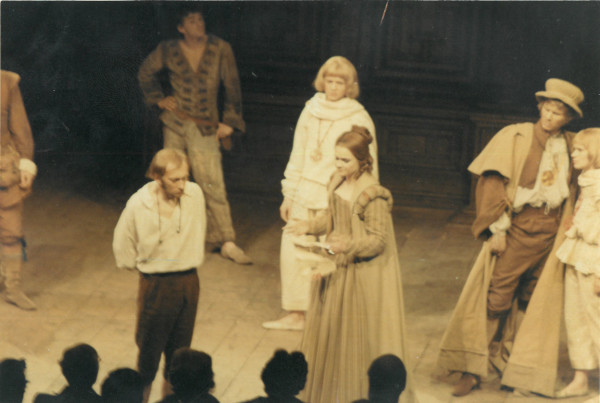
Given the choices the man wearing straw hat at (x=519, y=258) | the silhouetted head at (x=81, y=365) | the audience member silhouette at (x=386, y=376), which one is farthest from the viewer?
the man wearing straw hat at (x=519, y=258)

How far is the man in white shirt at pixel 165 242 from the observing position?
7.35 m

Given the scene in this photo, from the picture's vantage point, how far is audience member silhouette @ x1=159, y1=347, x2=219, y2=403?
700 centimetres

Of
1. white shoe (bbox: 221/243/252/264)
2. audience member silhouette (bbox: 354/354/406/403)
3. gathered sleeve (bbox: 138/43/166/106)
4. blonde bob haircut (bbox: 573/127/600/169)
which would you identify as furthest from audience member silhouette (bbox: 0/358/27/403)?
blonde bob haircut (bbox: 573/127/600/169)

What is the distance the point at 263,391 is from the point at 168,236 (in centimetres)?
118

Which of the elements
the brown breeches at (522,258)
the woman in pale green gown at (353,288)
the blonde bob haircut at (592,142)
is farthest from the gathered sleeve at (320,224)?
the blonde bob haircut at (592,142)

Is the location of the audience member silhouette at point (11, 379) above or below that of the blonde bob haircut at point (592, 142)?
below

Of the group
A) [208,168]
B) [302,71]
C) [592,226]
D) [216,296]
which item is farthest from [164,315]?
[592,226]

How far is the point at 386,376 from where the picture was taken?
7430 mm

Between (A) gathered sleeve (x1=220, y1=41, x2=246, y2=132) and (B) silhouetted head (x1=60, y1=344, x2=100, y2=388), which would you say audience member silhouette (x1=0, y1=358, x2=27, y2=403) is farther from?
(A) gathered sleeve (x1=220, y1=41, x2=246, y2=132)

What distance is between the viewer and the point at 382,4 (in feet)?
25.5

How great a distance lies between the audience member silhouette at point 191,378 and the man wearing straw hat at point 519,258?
5.26ft

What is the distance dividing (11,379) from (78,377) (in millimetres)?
824

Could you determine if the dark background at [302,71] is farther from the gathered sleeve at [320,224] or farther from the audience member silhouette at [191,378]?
the audience member silhouette at [191,378]

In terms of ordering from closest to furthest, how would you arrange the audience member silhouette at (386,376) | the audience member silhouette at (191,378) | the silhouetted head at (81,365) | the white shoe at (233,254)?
the audience member silhouette at (191,378) → the silhouetted head at (81,365) → the audience member silhouette at (386,376) → the white shoe at (233,254)
